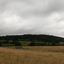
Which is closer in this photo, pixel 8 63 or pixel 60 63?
pixel 8 63

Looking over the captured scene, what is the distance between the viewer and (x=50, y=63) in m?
7.81

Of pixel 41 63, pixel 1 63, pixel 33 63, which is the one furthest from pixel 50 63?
pixel 1 63

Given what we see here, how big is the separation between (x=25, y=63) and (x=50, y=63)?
1802mm

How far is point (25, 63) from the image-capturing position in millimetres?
7434

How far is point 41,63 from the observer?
24.9 ft

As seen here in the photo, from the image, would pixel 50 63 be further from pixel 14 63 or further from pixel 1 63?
pixel 1 63

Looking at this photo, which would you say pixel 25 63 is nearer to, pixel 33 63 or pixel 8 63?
pixel 33 63

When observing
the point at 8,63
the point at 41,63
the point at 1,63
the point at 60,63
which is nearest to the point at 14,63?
the point at 8,63

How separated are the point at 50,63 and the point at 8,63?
9.63 feet

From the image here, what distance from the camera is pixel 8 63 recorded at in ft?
24.3

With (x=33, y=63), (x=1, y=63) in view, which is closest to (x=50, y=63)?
(x=33, y=63)

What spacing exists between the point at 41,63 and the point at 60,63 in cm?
143

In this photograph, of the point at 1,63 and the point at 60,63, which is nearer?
the point at 1,63

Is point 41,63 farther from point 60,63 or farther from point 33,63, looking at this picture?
point 60,63
